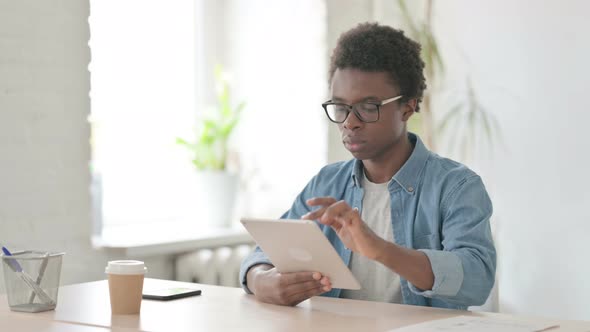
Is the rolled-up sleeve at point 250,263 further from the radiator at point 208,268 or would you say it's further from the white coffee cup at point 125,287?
the radiator at point 208,268

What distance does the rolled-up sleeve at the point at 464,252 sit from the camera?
1836 mm

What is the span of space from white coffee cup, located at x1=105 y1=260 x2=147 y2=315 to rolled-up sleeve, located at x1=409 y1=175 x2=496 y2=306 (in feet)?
1.96

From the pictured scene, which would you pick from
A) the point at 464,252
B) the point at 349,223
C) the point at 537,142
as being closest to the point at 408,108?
the point at 464,252

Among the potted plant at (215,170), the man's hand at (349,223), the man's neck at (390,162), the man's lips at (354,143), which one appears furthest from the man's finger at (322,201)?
the potted plant at (215,170)

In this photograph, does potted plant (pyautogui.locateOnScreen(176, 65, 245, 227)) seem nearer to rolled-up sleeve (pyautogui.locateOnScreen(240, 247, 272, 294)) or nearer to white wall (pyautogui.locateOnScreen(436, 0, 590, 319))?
white wall (pyautogui.locateOnScreen(436, 0, 590, 319))

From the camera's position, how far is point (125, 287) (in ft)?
5.81

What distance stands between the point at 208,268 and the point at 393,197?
148cm

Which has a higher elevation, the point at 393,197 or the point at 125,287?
the point at 393,197

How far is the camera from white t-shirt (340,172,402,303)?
2.12m

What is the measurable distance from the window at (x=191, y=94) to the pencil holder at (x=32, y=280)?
1817 mm

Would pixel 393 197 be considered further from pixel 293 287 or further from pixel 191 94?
pixel 191 94

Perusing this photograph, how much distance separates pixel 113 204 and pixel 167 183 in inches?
12.6

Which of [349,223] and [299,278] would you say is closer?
[349,223]

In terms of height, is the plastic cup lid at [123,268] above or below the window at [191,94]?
below
